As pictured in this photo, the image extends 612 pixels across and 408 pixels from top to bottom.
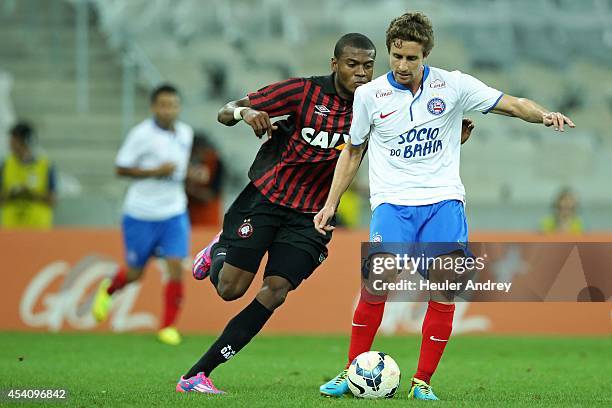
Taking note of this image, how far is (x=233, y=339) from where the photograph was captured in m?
6.93

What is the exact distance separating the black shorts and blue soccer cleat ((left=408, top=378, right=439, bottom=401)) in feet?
3.42

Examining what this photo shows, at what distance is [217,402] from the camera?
20.6 feet

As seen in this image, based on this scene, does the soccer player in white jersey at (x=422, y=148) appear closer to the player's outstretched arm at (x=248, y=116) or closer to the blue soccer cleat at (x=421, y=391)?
the blue soccer cleat at (x=421, y=391)

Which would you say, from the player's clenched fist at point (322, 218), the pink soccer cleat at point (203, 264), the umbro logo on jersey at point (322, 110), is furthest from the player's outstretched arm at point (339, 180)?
the pink soccer cleat at point (203, 264)

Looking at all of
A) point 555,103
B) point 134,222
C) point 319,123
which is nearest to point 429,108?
point 319,123

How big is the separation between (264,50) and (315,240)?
9.38 m

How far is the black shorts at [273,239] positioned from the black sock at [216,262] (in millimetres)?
93

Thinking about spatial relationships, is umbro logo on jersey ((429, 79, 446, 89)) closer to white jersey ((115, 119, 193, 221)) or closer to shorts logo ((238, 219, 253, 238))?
shorts logo ((238, 219, 253, 238))

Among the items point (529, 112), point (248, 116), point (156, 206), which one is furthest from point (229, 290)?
point (156, 206)

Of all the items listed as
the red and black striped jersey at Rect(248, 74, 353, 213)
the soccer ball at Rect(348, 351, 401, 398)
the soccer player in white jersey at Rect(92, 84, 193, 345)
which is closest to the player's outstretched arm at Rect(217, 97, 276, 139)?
the red and black striped jersey at Rect(248, 74, 353, 213)

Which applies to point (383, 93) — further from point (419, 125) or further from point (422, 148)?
point (422, 148)

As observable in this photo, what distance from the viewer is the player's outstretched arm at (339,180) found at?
6.80 metres

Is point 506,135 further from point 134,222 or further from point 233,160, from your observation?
point 134,222

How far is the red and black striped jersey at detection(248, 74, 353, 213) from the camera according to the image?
723cm
